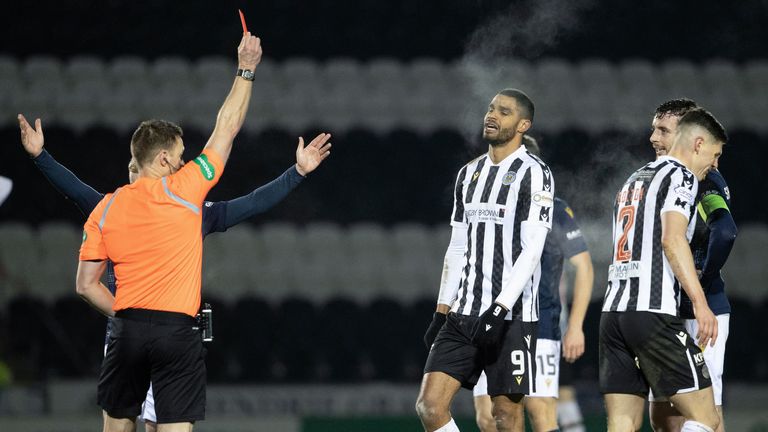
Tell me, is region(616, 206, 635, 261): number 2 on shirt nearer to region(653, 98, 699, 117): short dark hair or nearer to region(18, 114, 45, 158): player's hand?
region(653, 98, 699, 117): short dark hair

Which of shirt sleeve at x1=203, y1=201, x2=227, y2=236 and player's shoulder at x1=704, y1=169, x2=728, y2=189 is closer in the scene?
shirt sleeve at x1=203, y1=201, x2=227, y2=236

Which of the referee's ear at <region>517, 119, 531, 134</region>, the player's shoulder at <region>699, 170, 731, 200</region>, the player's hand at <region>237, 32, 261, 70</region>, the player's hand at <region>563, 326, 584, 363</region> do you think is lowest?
the player's hand at <region>563, 326, 584, 363</region>

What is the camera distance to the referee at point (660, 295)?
14.2ft

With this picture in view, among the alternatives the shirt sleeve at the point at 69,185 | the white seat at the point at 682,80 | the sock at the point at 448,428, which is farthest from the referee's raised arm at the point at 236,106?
the white seat at the point at 682,80

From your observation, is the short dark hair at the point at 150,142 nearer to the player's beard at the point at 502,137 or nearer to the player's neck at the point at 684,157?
the player's beard at the point at 502,137

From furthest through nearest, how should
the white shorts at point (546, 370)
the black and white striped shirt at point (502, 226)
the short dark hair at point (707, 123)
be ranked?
the white shorts at point (546, 370) < the black and white striped shirt at point (502, 226) < the short dark hair at point (707, 123)

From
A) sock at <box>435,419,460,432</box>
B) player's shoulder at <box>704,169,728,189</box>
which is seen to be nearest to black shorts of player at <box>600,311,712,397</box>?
sock at <box>435,419,460,432</box>

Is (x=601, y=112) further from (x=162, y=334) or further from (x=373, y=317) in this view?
(x=162, y=334)

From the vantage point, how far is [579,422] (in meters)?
7.52

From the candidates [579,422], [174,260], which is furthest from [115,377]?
[579,422]

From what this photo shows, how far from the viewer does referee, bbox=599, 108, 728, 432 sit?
4316 mm

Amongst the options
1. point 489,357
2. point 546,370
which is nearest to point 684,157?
point 489,357

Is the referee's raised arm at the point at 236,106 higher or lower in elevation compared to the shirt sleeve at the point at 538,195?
higher

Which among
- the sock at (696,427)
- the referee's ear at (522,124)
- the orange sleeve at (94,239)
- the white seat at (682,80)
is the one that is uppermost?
the white seat at (682,80)
